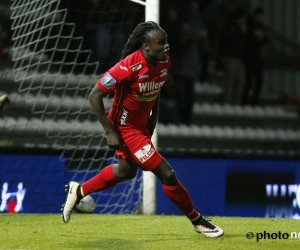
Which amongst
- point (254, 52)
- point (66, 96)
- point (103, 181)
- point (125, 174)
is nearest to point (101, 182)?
point (103, 181)

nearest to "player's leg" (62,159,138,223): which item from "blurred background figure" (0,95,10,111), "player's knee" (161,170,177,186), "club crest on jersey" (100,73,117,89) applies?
"player's knee" (161,170,177,186)

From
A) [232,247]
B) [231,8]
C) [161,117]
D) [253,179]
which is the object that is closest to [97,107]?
[232,247]

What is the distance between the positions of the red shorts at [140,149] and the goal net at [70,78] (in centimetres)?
286

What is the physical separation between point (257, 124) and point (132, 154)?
8.19 m

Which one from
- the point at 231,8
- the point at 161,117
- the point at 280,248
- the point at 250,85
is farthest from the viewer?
the point at 231,8

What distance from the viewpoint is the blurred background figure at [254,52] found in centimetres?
1441

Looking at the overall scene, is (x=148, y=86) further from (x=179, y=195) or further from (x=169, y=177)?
(x=179, y=195)

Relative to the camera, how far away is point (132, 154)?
7449 mm

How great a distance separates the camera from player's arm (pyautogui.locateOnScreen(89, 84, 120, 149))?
7.14 metres

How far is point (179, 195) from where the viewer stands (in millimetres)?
7367

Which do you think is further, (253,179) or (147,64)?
(253,179)

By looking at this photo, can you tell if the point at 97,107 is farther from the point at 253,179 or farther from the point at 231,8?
the point at 231,8

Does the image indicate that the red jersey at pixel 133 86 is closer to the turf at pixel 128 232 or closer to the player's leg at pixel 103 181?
the player's leg at pixel 103 181

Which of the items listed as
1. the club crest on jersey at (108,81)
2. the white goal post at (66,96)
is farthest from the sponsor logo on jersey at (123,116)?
the white goal post at (66,96)
